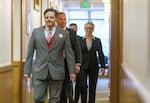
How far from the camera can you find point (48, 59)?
168 inches

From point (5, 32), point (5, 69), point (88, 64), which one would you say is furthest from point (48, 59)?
point (88, 64)

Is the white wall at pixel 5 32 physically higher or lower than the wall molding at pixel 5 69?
higher

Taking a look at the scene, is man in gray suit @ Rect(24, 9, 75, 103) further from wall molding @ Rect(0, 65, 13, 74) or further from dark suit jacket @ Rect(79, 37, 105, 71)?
dark suit jacket @ Rect(79, 37, 105, 71)

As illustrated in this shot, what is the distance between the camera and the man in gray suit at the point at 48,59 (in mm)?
4273

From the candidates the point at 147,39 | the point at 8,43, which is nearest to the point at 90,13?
the point at 8,43

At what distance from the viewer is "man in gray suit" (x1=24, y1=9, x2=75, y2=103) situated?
4273 mm

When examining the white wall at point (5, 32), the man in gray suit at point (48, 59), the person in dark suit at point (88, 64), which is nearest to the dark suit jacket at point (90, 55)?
the person in dark suit at point (88, 64)

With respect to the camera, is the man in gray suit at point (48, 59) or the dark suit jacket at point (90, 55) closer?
the man in gray suit at point (48, 59)

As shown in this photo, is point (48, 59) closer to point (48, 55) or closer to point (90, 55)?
point (48, 55)

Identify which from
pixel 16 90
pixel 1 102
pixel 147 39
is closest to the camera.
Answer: pixel 147 39

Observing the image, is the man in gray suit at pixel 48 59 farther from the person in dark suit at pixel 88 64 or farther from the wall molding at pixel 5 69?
the person in dark suit at pixel 88 64

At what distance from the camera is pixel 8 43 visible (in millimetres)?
4664

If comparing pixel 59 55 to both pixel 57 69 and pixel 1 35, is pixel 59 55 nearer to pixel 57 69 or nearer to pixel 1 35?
pixel 57 69

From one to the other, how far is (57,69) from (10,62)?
857 mm
